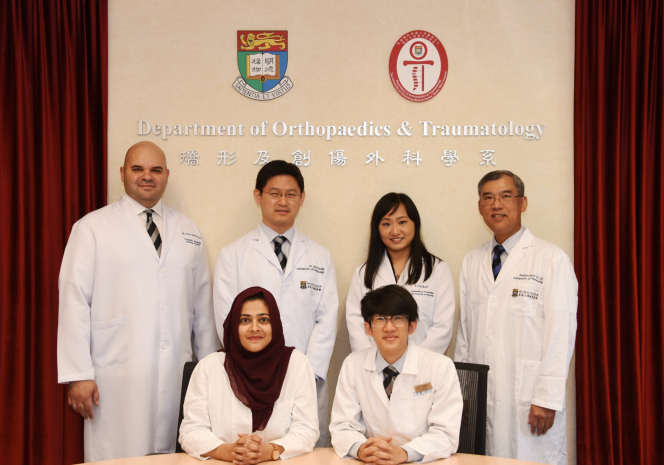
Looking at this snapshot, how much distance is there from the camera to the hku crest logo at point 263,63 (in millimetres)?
3359

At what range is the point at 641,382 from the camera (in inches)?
124

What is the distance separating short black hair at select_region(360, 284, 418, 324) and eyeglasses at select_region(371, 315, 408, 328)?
0.06 ft

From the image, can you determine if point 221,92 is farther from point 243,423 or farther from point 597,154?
point 597,154

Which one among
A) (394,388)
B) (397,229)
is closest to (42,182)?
(397,229)

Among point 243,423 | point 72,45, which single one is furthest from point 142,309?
point 72,45

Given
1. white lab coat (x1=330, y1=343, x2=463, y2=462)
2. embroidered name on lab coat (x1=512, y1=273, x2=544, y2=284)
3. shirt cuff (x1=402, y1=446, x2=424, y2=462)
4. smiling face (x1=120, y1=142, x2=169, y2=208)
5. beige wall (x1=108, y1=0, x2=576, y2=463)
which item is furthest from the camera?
beige wall (x1=108, y1=0, x2=576, y2=463)

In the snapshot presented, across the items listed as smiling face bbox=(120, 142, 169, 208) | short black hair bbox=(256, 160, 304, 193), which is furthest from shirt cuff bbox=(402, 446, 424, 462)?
smiling face bbox=(120, 142, 169, 208)

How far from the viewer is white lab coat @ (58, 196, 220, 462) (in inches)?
106

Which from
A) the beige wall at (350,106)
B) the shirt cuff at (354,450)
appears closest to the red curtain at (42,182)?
the beige wall at (350,106)

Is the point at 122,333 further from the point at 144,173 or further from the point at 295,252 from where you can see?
the point at 295,252

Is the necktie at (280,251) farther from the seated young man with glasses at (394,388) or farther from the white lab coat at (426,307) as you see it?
the seated young man with glasses at (394,388)

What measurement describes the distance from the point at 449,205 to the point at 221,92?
160 cm

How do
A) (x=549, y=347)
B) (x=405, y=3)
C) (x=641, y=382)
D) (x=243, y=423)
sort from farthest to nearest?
(x=405, y=3) → (x=641, y=382) → (x=549, y=347) → (x=243, y=423)

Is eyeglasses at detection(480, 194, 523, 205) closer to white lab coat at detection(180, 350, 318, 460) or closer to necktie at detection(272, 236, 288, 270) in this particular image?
necktie at detection(272, 236, 288, 270)
